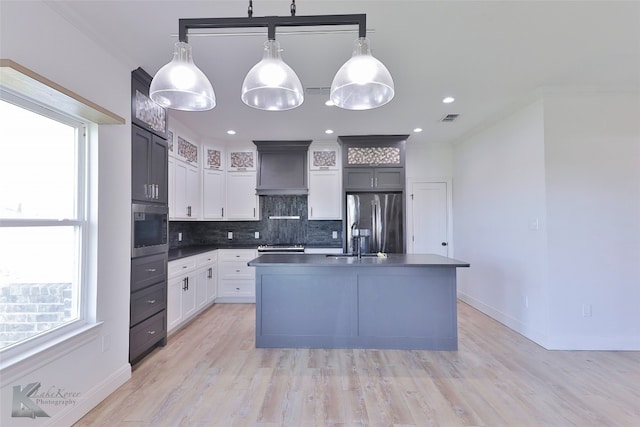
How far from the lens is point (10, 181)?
170 centimetres

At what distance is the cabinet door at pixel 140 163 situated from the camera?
8.65 feet

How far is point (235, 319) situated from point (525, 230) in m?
3.78

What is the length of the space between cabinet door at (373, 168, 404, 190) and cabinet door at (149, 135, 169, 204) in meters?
3.07

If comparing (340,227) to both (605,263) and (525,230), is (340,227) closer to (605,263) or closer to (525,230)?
(525,230)

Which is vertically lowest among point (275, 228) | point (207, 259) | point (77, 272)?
point (207, 259)

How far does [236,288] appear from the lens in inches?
193

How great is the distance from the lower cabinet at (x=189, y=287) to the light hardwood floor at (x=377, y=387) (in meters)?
0.38

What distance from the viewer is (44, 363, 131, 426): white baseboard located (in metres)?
1.87

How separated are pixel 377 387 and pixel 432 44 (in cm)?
273

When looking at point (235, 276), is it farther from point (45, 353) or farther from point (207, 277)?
point (45, 353)

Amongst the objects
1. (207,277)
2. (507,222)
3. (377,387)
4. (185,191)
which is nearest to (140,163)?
(185,191)

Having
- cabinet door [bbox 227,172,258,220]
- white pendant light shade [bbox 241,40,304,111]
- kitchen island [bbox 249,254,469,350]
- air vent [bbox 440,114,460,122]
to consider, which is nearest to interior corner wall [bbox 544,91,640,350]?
air vent [bbox 440,114,460,122]

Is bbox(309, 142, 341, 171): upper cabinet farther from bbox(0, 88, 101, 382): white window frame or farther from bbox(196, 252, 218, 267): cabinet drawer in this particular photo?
bbox(0, 88, 101, 382): white window frame

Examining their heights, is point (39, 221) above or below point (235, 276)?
above
